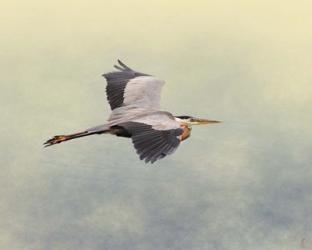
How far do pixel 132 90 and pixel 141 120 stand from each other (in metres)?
2.36

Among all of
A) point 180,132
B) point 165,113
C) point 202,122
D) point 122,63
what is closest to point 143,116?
point 165,113

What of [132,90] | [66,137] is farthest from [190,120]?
[66,137]

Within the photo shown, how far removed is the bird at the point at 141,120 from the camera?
462 inches

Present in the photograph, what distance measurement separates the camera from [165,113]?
13719mm

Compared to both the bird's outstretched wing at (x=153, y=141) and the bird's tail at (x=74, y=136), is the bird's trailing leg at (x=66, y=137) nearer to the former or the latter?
the bird's tail at (x=74, y=136)

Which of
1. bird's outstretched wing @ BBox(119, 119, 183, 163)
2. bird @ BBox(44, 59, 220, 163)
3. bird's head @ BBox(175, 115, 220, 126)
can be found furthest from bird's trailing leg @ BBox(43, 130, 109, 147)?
bird's head @ BBox(175, 115, 220, 126)

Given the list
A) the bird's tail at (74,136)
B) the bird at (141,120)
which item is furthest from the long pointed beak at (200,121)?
the bird's tail at (74,136)

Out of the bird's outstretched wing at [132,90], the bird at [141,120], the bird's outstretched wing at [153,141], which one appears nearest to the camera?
the bird's outstretched wing at [153,141]

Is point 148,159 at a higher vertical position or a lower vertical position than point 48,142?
higher

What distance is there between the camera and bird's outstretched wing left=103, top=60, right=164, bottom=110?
1503 centimetres

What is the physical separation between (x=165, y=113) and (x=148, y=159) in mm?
2616

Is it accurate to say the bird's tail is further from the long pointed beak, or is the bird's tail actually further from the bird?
the long pointed beak

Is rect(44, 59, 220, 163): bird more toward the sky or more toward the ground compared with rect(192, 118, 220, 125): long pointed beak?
more toward the sky

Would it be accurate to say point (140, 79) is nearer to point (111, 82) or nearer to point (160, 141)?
point (111, 82)
